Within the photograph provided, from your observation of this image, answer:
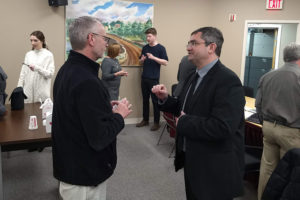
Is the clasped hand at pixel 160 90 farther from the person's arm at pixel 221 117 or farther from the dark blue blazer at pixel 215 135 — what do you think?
the person's arm at pixel 221 117

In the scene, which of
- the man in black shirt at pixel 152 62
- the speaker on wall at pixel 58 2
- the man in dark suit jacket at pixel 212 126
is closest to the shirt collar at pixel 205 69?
the man in dark suit jacket at pixel 212 126

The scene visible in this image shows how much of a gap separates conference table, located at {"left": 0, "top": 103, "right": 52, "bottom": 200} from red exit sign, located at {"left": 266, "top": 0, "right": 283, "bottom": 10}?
4445 mm

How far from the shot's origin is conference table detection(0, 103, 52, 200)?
2.19 m

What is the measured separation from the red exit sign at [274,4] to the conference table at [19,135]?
14.6 feet

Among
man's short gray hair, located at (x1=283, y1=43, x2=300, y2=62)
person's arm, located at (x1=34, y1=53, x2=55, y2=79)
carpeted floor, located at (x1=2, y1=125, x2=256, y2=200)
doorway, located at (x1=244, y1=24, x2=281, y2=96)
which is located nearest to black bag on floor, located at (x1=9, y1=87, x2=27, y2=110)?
person's arm, located at (x1=34, y1=53, x2=55, y2=79)

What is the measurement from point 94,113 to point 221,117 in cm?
65

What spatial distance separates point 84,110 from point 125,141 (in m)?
3.28

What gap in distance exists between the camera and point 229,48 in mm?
5688

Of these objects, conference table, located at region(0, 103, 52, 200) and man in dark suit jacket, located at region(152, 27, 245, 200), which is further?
conference table, located at region(0, 103, 52, 200)

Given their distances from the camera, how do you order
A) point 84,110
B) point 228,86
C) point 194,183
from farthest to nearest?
1. point 194,183
2. point 228,86
3. point 84,110

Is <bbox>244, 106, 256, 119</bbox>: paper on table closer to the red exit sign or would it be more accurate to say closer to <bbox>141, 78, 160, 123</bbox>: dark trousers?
<bbox>141, 78, 160, 123</bbox>: dark trousers

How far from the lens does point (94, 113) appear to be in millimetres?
1352

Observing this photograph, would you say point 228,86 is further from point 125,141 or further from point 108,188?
point 125,141

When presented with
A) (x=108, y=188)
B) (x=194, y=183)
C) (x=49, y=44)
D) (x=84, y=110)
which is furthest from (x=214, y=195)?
(x=49, y=44)
